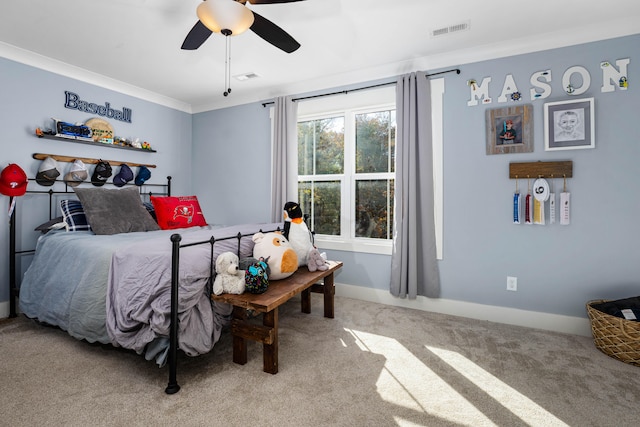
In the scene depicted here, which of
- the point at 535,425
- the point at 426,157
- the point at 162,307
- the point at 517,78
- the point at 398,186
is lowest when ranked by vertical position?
the point at 535,425

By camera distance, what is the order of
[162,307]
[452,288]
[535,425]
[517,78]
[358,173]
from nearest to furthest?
[535,425] → [162,307] → [517,78] → [452,288] → [358,173]

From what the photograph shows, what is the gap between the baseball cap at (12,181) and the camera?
2729 millimetres

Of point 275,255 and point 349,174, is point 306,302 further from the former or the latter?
point 349,174

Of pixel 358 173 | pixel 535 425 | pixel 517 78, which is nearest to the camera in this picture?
pixel 535 425

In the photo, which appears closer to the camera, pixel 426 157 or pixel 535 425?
pixel 535 425

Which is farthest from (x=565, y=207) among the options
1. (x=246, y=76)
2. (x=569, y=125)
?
(x=246, y=76)

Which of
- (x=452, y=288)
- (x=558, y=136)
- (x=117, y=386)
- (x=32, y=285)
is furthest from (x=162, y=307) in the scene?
(x=558, y=136)

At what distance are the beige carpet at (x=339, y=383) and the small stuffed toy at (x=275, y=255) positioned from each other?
1.77ft

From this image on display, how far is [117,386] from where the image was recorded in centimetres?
178

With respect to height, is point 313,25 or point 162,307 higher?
point 313,25

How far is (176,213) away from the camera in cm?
333

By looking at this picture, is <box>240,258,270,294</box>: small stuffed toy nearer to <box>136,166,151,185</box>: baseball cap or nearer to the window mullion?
the window mullion

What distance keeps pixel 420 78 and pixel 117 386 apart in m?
3.29

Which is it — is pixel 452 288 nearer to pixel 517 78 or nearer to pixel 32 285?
pixel 517 78
